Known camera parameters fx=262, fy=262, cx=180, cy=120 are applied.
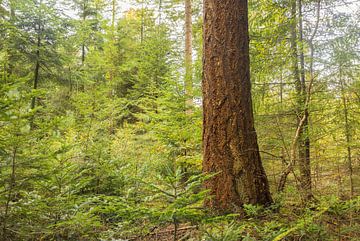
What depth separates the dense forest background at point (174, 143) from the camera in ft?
6.75

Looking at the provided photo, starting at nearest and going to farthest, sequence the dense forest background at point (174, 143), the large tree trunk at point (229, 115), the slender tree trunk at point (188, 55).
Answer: the dense forest background at point (174, 143), the large tree trunk at point (229, 115), the slender tree trunk at point (188, 55)

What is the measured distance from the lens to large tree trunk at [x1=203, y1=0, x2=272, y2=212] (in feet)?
9.00

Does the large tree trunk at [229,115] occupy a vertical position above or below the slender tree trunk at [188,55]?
below

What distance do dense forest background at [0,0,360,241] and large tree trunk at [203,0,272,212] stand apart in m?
0.21

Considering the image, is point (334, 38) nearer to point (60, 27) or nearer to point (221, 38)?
point (221, 38)

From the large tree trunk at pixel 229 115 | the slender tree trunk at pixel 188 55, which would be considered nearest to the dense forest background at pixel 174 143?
the slender tree trunk at pixel 188 55

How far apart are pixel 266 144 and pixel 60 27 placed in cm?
702

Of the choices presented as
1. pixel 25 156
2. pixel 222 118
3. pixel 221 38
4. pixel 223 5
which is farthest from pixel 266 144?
pixel 25 156

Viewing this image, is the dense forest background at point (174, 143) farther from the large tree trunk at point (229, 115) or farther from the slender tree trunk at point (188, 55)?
the large tree trunk at point (229, 115)

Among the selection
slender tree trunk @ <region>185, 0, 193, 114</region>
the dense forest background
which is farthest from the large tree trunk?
slender tree trunk @ <region>185, 0, 193, 114</region>

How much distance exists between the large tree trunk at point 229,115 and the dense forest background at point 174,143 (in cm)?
21

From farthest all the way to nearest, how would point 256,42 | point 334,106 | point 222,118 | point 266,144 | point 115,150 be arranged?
point 115,150
point 256,42
point 334,106
point 266,144
point 222,118

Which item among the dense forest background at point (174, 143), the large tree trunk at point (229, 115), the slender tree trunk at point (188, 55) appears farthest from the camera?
the slender tree trunk at point (188, 55)

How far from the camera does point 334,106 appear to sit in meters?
4.10
